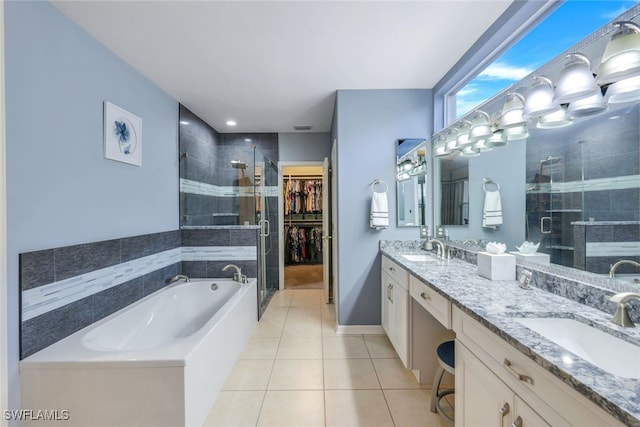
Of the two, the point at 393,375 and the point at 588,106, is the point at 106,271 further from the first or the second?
the point at 588,106

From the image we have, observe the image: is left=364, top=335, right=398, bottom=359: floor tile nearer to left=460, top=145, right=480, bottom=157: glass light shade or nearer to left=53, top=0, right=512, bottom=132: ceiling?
left=460, top=145, right=480, bottom=157: glass light shade

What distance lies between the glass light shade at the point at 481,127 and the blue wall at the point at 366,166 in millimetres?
858

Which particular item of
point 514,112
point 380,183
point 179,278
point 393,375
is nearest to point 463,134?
point 514,112

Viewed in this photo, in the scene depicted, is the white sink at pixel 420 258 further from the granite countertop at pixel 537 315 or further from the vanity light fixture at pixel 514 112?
the vanity light fixture at pixel 514 112

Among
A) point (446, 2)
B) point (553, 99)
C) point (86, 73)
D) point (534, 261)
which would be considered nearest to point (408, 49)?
point (446, 2)

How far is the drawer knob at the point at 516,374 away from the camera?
2.77ft

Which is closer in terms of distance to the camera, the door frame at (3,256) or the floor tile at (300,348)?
the door frame at (3,256)

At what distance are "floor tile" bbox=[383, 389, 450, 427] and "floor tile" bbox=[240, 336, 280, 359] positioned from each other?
1.07 meters

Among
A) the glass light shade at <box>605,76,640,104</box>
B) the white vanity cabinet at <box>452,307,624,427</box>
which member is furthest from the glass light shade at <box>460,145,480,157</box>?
the white vanity cabinet at <box>452,307,624,427</box>

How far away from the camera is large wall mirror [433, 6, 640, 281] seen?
1066 millimetres

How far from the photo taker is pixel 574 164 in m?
1.30

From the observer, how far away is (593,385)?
25.3 inches

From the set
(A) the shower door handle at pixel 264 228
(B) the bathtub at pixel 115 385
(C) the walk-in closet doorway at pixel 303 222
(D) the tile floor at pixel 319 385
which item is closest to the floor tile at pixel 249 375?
(D) the tile floor at pixel 319 385

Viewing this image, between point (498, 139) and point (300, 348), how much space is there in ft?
7.83
